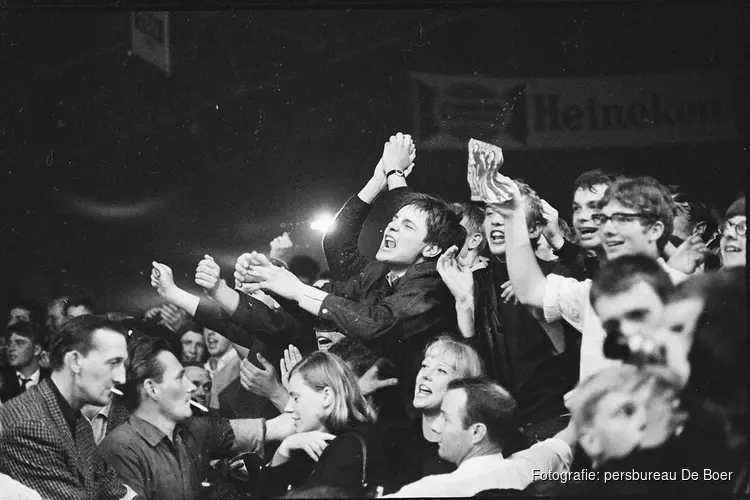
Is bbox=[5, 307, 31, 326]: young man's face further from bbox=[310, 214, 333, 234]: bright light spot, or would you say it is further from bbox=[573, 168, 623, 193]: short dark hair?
bbox=[573, 168, 623, 193]: short dark hair

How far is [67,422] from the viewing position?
3.28 m

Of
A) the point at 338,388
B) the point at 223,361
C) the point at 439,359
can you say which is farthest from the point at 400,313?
the point at 223,361

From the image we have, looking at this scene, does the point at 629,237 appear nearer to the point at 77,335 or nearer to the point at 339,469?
the point at 339,469

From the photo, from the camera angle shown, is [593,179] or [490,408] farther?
[593,179]

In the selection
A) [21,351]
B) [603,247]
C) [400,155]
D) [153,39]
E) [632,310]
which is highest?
[153,39]

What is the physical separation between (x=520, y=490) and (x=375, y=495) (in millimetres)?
515

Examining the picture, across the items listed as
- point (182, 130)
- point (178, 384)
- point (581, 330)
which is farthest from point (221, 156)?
point (581, 330)

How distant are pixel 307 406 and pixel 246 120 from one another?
1073 millimetres

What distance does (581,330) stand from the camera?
11.4 feet

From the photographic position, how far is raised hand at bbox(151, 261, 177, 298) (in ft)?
11.5

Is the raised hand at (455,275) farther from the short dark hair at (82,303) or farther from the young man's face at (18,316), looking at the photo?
the young man's face at (18,316)

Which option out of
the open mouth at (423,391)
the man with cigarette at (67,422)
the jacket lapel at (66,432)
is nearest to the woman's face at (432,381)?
the open mouth at (423,391)

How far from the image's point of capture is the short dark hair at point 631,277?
345 cm

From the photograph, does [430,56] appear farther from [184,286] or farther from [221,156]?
[184,286]
